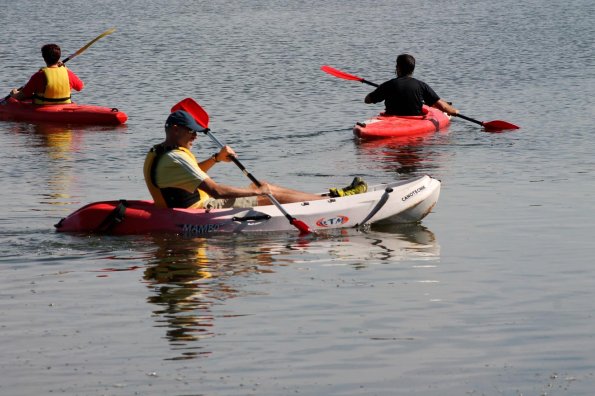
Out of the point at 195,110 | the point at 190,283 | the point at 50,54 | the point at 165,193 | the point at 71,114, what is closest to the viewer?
the point at 190,283

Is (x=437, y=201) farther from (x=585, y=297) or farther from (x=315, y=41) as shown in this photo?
(x=315, y=41)

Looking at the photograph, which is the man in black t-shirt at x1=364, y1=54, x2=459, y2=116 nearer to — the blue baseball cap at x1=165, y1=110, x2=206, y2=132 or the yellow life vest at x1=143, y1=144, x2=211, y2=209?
the yellow life vest at x1=143, y1=144, x2=211, y2=209

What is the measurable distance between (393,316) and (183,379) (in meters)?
1.85

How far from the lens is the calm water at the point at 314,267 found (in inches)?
306

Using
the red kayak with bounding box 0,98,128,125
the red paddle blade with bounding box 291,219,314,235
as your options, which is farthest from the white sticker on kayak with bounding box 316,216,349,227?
the red kayak with bounding box 0,98,128,125

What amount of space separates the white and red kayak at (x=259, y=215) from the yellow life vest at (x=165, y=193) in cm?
9

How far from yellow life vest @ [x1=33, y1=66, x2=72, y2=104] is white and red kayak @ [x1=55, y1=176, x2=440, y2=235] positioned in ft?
25.9

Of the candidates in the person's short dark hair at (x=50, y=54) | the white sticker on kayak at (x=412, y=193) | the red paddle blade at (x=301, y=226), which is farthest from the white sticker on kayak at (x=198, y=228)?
the person's short dark hair at (x=50, y=54)

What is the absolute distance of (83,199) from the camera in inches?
548

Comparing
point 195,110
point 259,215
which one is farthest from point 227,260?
point 195,110

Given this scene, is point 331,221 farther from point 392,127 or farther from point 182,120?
point 392,127

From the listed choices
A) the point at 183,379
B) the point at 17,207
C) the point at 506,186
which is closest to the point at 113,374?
the point at 183,379

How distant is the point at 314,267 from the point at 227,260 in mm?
745

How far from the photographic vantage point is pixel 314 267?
10602 mm
